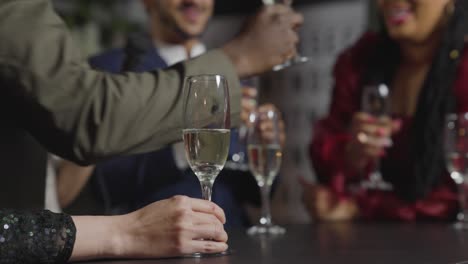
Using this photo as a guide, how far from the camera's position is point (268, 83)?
3318 mm

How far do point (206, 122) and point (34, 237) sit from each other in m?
0.26

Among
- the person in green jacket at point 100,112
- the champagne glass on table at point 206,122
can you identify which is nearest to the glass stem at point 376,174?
the person in green jacket at point 100,112

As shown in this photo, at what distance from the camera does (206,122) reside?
98cm

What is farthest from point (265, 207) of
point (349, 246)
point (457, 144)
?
point (457, 144)

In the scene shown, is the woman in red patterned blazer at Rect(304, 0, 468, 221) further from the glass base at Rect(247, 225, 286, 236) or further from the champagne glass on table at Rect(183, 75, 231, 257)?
the champagne glass on table at Rect(183, 75, 231, 257)

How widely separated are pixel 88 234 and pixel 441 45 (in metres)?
1.35

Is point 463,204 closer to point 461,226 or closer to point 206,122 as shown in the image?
point 461,226

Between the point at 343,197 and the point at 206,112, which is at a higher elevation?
the point at 206,112

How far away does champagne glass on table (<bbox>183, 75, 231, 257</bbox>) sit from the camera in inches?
38.4

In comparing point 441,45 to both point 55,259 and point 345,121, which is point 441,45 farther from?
point 55,259

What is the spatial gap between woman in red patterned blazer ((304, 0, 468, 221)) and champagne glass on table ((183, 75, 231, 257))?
888mm

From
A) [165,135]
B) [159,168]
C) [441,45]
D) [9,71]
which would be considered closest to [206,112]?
[165,135]

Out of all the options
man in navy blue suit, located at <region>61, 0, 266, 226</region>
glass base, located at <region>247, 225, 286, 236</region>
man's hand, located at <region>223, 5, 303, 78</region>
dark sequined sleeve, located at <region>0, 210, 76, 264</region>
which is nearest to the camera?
dark sequined sleeve, located at <region>0, 210, 76, 264</region>

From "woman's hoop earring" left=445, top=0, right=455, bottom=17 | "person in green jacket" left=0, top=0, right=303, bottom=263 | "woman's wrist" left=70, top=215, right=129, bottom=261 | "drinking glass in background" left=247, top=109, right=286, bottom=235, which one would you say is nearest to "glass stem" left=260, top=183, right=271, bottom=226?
"drinking glass in background" left=247, top=109, right=286, bottom=235
